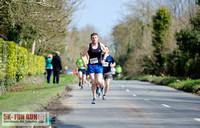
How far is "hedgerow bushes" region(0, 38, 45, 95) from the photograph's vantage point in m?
18.5

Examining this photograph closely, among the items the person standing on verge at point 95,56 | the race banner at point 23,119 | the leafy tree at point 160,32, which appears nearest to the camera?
the race banner at point 23,119

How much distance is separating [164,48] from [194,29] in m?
17.1

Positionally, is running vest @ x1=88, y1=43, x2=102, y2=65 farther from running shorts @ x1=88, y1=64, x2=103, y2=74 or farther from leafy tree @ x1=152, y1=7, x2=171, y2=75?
leafy tree @ x1=152, y1=7, x2=171, y2=75

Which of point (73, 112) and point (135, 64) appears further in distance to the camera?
point (135, 64)

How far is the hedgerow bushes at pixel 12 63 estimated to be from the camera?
1845cm

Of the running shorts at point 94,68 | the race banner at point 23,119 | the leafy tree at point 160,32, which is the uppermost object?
the leafy tree at point 160,32

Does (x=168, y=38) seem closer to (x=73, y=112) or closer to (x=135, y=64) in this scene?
(x=135, y=64)

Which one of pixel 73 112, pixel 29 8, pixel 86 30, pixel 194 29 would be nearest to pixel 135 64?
pixel 194 29

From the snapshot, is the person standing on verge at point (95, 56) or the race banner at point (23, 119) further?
the person standing on verge at point (95, 56)

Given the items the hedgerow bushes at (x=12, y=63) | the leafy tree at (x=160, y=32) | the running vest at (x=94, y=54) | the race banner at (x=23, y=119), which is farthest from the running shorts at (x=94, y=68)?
the leafy tree at (x=160, y=32)

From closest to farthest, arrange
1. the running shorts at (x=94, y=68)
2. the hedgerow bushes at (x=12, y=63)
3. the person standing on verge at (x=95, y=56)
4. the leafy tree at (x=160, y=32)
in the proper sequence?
the person standing on verge at (x=95, y=56), the running shorts at (x=94, y=68), the hedgerow bushes at (x=12, y=63), the leafy tree at (x=160, y=32)

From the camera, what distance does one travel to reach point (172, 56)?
145 feet

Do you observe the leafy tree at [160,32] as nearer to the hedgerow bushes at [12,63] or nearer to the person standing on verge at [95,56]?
the hedgerow bushes at [12,63]

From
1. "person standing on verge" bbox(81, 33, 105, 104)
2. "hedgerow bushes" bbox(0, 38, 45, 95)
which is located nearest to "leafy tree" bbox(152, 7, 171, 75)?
"hedgerow bushes" bbox(0, 38, 45, 95)
